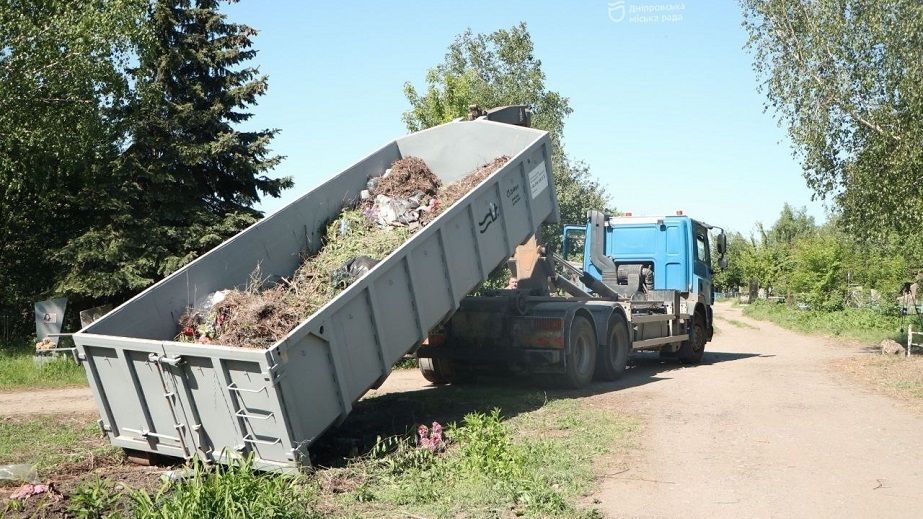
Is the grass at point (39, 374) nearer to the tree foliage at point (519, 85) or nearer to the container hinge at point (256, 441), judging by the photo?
the container hinge at point (256, 441)

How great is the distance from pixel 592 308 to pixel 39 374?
10.7m

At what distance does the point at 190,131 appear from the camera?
2100cm

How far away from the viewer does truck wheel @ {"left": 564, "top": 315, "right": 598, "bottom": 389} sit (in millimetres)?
11797

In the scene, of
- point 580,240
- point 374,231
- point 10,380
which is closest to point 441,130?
point 374,231

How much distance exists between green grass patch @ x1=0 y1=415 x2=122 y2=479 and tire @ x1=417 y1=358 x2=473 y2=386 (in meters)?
4.82

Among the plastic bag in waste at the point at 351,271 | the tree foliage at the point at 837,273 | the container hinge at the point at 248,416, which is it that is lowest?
the tree foliage at the point at 837,273

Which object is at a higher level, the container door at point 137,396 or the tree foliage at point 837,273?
the container door at point 137,396

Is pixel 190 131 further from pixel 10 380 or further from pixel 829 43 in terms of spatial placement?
pixel 829 43

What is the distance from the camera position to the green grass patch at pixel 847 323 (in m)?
25.3

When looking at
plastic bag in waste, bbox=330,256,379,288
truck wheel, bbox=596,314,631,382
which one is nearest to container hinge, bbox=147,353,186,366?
plastic bag in waste, bbox=330,256,379,288

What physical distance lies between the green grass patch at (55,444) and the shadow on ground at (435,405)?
2.08m

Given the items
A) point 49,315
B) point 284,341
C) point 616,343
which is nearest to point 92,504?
point 284,341

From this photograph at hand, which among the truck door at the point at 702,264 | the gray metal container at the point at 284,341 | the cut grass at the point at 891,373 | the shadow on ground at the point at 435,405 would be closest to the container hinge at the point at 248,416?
the gray metal container at the point at 284,341

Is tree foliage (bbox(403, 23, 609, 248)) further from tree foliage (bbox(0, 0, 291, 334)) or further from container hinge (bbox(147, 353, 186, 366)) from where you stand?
container hinge (bbox(147, 353, 186, 366))
